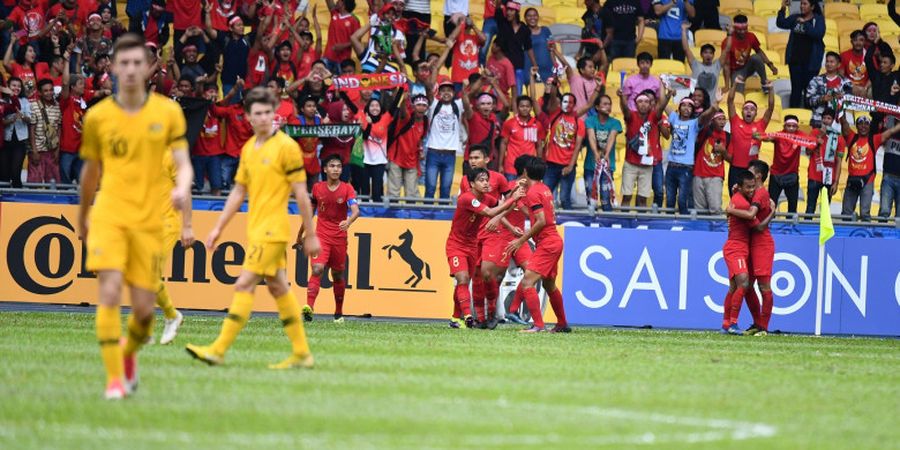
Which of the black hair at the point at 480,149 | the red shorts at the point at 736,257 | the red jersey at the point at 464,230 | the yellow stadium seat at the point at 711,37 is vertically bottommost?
the red shorts at the point at 736,257

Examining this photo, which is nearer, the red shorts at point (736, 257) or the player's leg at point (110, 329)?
the player's leg at point (110, 329)

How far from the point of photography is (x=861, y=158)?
78.4ft

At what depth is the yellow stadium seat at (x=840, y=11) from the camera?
31.0 meters

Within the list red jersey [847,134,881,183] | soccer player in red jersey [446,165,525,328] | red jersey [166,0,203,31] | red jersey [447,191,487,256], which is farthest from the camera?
red jersey [166,0,203,31]

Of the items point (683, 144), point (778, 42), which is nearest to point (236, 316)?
point (683, 144)

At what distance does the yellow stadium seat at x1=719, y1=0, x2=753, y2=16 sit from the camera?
3056 centimetres

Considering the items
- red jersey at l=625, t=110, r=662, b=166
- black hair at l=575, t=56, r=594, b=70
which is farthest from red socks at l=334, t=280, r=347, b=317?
black hair at l=575, t=56, r=594, b=70

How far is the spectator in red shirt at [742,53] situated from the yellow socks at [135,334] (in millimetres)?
18511

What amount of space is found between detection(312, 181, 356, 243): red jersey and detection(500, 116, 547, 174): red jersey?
13.5ft

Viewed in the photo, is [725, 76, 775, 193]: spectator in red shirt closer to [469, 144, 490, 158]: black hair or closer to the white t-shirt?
the white t-shirt

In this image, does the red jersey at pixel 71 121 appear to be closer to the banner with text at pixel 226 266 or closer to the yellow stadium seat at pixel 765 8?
the banner with text at pixel 226 266

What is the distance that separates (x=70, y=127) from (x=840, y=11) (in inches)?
681

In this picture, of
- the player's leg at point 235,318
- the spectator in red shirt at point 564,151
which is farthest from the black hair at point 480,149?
the player's leg at point 235,318

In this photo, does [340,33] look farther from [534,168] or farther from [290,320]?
[290,320]
